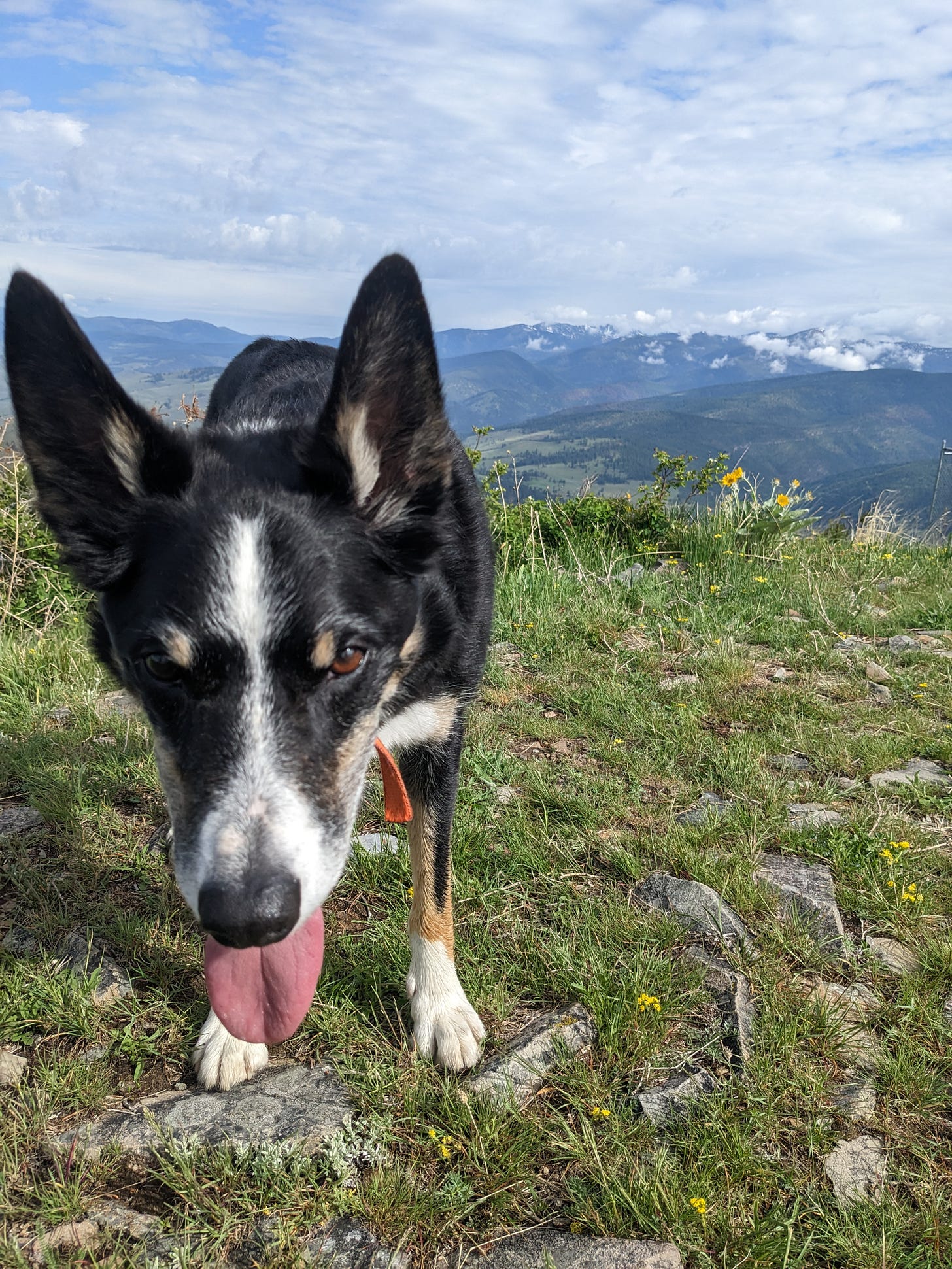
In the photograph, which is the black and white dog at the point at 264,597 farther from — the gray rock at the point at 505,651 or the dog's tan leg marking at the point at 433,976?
the gray rock at the point at 505,651

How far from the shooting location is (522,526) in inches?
334

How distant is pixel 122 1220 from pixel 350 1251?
0.64 meters

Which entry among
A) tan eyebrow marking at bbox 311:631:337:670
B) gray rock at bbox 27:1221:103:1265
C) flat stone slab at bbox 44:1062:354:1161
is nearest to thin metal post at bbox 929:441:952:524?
tan eyebrow marking at bbox 311:631:337:670

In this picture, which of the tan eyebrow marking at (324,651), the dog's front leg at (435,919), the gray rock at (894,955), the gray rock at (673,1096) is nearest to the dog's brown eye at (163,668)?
the tan eyebrow marking at (324,651)

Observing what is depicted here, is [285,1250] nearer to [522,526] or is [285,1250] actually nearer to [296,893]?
[296,893]

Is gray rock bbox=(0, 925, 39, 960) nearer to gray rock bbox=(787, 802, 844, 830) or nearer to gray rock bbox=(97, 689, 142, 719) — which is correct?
gray rock bbox=(97, 689, 142, 719)

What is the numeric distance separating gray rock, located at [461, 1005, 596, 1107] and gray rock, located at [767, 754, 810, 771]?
2235 mm

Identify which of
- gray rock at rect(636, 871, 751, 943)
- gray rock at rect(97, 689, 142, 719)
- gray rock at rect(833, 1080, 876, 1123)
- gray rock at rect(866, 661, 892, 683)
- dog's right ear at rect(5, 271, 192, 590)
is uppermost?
dog's right ear at rect(5, 271, 192, 590)

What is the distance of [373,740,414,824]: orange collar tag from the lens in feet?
9.91

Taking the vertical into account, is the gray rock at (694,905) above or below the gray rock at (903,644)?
below

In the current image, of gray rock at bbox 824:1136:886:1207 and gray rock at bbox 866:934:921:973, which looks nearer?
gray rock at bbox 824:1136:886:1207

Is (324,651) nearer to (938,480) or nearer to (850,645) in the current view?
(850,645)

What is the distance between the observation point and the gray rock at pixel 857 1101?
2.40 m

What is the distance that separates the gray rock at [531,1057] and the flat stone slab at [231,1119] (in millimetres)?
462
